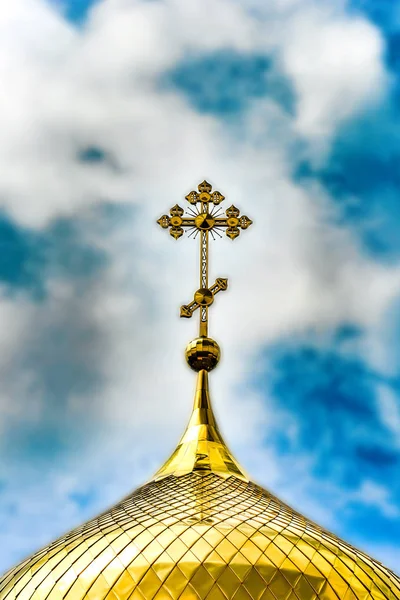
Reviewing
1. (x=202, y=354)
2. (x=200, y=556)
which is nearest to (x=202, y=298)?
(x=202, y=354)

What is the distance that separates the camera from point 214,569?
10.0 m

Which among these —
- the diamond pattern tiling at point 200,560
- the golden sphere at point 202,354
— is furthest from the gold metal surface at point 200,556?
the golden sphere at point 202,354

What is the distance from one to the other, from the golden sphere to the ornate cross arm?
329 millimetres

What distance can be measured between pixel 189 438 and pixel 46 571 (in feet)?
8.53

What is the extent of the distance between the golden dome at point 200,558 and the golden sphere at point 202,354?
1871mm

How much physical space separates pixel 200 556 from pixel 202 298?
4.00 metres

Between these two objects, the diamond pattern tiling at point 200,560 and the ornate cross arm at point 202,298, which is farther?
the ornate cross arm at point 202,298

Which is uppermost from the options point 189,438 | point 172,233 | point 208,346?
point 172,233

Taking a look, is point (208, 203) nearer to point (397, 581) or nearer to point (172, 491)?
point (172, 491)

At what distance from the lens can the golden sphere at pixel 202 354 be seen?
44.1ft

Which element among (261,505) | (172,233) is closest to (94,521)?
(261,505)

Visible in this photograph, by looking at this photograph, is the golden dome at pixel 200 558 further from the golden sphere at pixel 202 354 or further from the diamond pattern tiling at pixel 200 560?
the golden sphere at pixel 202 354

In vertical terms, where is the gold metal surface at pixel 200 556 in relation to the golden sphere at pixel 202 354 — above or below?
below

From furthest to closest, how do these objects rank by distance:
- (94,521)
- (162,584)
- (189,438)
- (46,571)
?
(189,438), (94,521), (46,571), (162,584)
